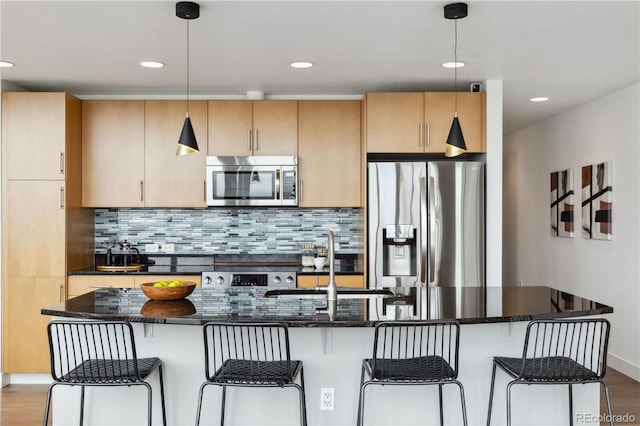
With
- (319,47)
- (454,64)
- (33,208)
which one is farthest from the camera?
(33,208)

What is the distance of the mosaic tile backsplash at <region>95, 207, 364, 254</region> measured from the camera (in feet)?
19.0

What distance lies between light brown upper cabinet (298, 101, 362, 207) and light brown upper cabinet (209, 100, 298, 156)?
0.35ft

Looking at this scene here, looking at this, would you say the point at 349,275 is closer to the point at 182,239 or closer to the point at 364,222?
the point at 364,222

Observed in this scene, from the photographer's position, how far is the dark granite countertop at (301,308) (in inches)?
111

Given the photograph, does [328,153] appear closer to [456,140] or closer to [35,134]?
[456,140]

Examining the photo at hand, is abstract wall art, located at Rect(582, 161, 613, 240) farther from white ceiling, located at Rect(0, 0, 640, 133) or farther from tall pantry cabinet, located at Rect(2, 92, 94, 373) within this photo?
tall pantry cabinet, located at Rect(2, 92, 94, 373)

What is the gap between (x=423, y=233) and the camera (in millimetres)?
4930

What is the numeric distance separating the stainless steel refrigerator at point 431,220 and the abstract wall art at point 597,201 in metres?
1.36

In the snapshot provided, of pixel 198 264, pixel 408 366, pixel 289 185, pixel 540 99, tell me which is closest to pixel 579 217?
pixel 540 99

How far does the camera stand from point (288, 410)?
3.20 m

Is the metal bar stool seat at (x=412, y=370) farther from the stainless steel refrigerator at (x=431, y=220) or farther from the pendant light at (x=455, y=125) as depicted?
the stainless steel refrigerator at (x=431, y=220)

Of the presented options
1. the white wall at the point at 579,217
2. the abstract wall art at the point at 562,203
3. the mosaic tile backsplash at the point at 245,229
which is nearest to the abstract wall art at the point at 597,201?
the white wall at the point at 579,217

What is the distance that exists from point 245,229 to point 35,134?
1.96m

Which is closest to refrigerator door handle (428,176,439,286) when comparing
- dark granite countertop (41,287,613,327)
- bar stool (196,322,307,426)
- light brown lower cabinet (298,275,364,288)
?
light brown lower cabinet (298,275,364,288)
